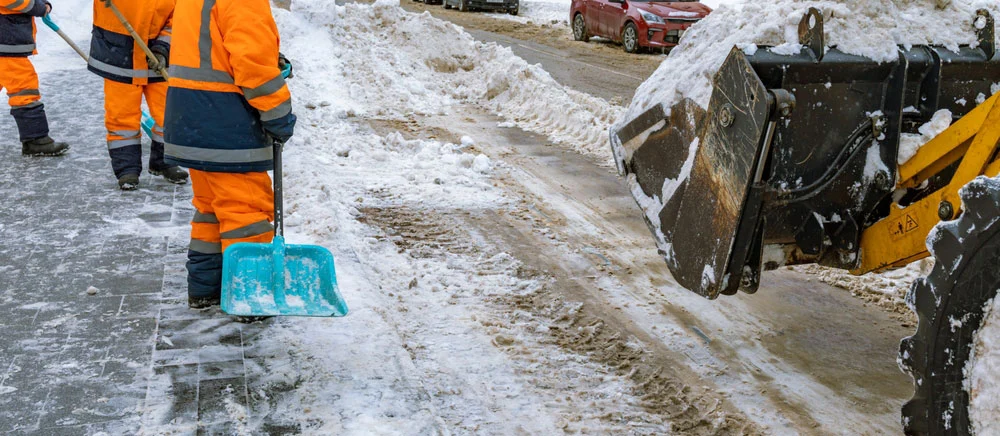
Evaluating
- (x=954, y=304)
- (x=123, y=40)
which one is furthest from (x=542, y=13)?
(x=954, y=304)

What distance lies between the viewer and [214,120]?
12.5ft

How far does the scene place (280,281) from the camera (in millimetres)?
3758

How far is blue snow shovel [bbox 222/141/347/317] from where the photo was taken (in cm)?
363

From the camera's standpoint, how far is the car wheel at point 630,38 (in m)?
15.8

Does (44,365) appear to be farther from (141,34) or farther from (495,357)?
(141,34)

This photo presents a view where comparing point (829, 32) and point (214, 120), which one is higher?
point (829, 32)

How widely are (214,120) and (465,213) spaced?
2517 millimetres

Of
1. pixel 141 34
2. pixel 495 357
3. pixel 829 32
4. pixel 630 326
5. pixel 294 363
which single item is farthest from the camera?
pixel 141 34

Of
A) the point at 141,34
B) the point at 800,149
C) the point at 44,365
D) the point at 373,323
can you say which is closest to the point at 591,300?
the point at 373,323

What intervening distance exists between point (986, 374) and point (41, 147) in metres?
6.60

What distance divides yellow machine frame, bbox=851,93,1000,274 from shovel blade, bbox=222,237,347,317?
2.21 meters

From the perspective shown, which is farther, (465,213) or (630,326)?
(465,213)

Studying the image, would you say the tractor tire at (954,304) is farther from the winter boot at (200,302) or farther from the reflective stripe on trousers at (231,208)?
the winter boot at (200,302)

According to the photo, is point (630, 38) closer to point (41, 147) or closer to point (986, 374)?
point (41, 147)
